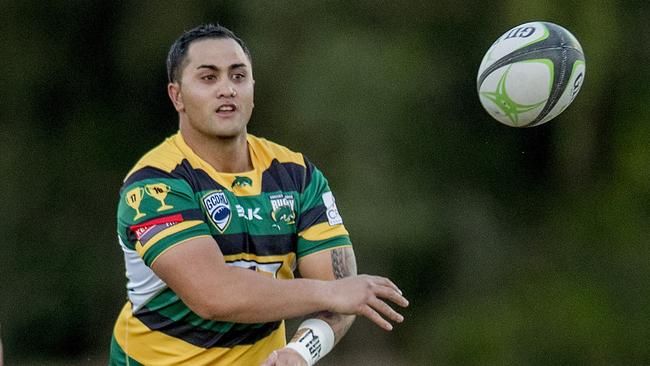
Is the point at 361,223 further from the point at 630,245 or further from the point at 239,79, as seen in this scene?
the point at 239,79

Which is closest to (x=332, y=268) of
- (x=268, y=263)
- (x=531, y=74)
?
(x=268, y=263)

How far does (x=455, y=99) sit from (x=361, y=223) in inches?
60.0

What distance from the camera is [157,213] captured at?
4.04 metres

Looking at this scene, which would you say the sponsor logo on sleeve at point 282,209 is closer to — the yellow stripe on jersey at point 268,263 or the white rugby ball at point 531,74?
the yellow stripe on jersey at point 268,263

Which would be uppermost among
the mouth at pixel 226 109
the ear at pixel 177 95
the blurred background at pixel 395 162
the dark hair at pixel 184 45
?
the dark hair at pixel 184 45

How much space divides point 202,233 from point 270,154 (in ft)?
2.09

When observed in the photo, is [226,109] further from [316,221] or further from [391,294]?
[391,294]

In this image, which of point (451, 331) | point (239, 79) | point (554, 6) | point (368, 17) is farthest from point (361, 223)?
point (239, 79)

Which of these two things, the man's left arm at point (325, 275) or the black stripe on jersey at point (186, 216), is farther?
the man's left arm at point (325, 275)

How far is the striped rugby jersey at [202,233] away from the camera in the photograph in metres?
4.07

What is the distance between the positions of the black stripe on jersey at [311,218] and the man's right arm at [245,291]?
0.44 m

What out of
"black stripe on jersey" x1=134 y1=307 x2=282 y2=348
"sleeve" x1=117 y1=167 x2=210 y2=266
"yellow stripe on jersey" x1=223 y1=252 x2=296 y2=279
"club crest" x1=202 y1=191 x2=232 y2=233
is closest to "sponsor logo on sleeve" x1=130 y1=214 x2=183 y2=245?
"sleeve" x1=117 y1=167 x2=210 y2=266

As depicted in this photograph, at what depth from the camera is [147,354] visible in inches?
170

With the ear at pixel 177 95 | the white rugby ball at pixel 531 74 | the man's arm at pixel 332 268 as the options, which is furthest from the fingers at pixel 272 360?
the white rugby ball at pixel 531 74
